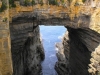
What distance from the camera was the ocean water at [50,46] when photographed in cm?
3494

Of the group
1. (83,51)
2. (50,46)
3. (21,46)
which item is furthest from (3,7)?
(50,46)

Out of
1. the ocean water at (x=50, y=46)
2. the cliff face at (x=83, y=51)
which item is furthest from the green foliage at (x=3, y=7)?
the ocean water at (x=50, y=46)

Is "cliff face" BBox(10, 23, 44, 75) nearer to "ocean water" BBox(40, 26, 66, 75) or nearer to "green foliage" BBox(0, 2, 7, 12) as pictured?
"green foliage" BBox(0, 2, 7, 12)

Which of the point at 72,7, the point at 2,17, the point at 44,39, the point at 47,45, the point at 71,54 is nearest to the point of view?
the point at 2,17

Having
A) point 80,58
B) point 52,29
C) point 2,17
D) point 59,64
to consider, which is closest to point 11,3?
point 2,17

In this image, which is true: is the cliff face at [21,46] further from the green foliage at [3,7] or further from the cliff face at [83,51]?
the cliff face at [83,51]

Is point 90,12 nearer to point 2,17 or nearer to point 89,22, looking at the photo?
point 89,22

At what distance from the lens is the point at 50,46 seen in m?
45.0

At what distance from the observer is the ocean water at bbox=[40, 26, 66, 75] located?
1375 inches

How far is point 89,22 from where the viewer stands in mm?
19625

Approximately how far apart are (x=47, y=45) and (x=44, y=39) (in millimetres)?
3554

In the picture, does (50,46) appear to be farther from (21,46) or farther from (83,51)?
(21,46)


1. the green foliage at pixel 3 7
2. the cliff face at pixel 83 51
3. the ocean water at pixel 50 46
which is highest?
the green foliage at pixel 3 7

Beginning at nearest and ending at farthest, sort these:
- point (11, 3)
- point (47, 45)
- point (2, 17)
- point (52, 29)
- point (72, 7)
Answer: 1. point (2, 17)
2. point (11, 3)
3. point (72, 7)
4. point (47, 45)
5. point (52, 29)
